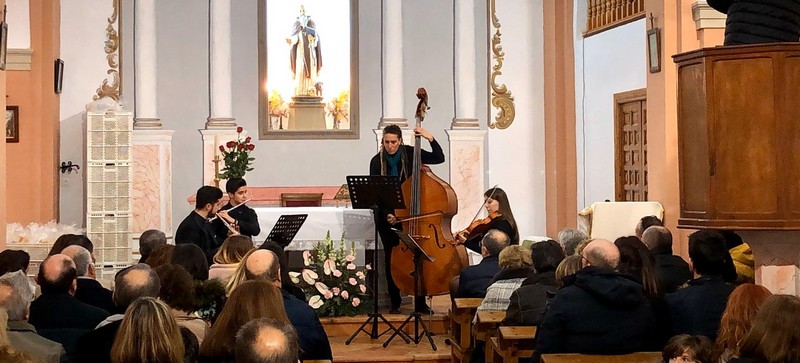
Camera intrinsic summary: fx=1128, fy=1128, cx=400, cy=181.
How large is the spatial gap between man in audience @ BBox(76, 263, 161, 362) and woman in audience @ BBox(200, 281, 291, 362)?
0.39 meters

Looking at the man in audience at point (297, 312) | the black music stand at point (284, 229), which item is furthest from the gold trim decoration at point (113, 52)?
the man in audience at point (297, 312)

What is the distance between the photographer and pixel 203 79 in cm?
1379

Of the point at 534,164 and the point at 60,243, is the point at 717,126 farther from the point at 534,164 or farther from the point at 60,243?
the point at 534,164

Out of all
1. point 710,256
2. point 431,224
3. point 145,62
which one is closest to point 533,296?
point 710,256

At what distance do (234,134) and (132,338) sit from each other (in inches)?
387

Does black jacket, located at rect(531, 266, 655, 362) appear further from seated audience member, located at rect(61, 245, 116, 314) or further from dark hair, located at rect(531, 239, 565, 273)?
seated audience member, located at rect(61, 245, 116, 314)

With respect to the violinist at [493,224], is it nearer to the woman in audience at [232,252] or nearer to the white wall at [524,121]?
the woman in audience at [232,252]

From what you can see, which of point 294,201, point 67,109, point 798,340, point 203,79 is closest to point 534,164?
point 294,201

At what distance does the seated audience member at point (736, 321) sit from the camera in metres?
4.40

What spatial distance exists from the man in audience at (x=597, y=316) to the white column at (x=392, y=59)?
8601 mm

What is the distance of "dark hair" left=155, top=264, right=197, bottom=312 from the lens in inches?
202

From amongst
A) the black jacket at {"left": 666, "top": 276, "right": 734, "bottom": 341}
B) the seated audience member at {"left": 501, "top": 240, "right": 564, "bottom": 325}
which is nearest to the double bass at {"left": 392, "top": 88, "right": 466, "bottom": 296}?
the seated audience member at {"left": 501, "top": 240, "right": 564, "bottom": 325}

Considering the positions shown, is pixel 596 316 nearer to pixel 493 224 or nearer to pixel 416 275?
pixel 416 275

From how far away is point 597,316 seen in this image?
5.29 metres
